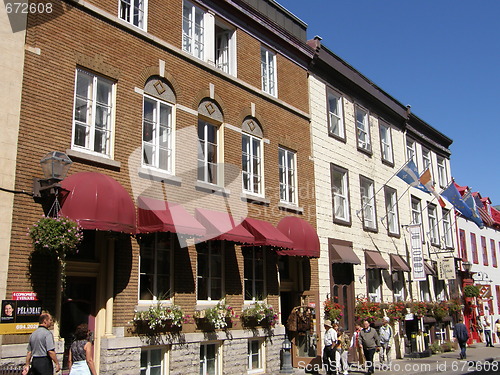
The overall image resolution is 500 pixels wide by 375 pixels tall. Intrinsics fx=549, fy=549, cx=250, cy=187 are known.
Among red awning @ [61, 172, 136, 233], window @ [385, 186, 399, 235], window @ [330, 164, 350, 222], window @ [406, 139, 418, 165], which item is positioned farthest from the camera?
window @ [406, 139, 418, 165]

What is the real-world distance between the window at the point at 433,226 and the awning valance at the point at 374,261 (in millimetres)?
7756

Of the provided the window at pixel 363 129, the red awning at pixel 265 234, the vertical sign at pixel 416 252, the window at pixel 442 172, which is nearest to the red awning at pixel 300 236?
the red awning at pixel 265 234

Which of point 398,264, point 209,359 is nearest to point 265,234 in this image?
point 209,359

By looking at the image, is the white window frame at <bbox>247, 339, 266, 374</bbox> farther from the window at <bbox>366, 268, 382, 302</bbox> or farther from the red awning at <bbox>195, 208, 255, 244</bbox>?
the window at <bbox>366, 268, 382, 302</bbox>

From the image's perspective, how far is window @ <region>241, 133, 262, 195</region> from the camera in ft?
54.9

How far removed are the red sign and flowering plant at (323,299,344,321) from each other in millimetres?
10725

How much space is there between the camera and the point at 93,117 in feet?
40.3

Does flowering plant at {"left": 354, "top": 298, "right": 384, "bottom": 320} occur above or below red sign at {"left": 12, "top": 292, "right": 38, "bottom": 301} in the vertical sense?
below

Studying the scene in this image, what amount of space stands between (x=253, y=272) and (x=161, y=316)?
436cm

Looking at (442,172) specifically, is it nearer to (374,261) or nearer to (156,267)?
(374,261)

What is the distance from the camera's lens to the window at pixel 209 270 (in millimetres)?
14414

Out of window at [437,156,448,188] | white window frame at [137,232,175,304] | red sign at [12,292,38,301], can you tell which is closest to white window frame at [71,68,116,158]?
white window frame at [137,232,175,304]

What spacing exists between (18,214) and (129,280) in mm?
2982

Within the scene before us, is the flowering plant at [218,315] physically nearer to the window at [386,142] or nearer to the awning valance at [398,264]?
the awning valance at [398,264]
